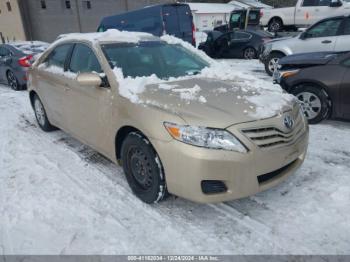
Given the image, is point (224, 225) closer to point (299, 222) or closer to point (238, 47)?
point (299, 222)

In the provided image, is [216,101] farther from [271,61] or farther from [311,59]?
[271,61]

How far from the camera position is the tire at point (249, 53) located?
1335 centimetres

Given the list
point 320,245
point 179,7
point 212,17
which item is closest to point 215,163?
point 320,245

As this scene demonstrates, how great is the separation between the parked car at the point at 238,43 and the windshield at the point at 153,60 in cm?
976

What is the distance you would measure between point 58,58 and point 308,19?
13.2 meters

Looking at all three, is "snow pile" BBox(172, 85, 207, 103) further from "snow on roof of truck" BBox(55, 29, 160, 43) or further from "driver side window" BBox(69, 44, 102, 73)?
"snow on roof of truck" BBox(55, 29, 160, 43)

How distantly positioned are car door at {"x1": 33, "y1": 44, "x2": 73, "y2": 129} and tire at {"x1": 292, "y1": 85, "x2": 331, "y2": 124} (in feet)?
12.2

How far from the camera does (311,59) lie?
5578mm

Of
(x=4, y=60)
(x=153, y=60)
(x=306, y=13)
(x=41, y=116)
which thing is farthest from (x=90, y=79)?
(x=306, y=13)

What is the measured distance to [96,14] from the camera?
3088cm

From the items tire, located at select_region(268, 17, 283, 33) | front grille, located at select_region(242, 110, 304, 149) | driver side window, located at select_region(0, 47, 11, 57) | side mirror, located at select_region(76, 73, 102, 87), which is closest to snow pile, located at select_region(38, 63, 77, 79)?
side mirror, located at select_region(76, 73, 102, 87)

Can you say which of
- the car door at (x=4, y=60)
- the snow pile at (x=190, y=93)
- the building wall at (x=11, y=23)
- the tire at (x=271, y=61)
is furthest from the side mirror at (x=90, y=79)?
the building wall at (x=11, y=23)

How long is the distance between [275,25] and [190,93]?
15140mm

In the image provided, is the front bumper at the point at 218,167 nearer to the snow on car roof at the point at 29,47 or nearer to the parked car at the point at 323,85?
the parked car at the point at 323,85
